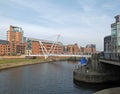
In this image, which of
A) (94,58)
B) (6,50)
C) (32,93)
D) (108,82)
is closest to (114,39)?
(94,58)

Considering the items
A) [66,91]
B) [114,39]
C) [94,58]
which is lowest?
[66,91]

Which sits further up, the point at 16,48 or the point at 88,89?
the point at 16,48

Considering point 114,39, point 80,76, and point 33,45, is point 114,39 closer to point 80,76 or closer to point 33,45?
point 80,76

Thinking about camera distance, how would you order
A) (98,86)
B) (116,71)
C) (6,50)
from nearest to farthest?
(98,86) < (116,71) < (6,50)

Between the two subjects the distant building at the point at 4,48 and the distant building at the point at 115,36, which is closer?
the distant building at the point at 115,36

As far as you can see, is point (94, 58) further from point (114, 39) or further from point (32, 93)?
point (114, 39)

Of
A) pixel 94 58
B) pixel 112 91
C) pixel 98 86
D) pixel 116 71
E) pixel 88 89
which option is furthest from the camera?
pixel 94 58

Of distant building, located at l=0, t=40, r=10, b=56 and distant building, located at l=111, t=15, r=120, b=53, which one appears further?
distant building, located at l=0, t=40, r=10, b=56

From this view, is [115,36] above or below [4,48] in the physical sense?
above

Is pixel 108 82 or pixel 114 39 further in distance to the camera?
pixel 114 39

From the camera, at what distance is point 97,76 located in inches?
1848

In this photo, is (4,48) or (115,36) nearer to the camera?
(115,36)

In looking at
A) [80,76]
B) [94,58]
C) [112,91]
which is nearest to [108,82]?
[80,76]

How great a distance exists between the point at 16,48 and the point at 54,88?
157 metres
